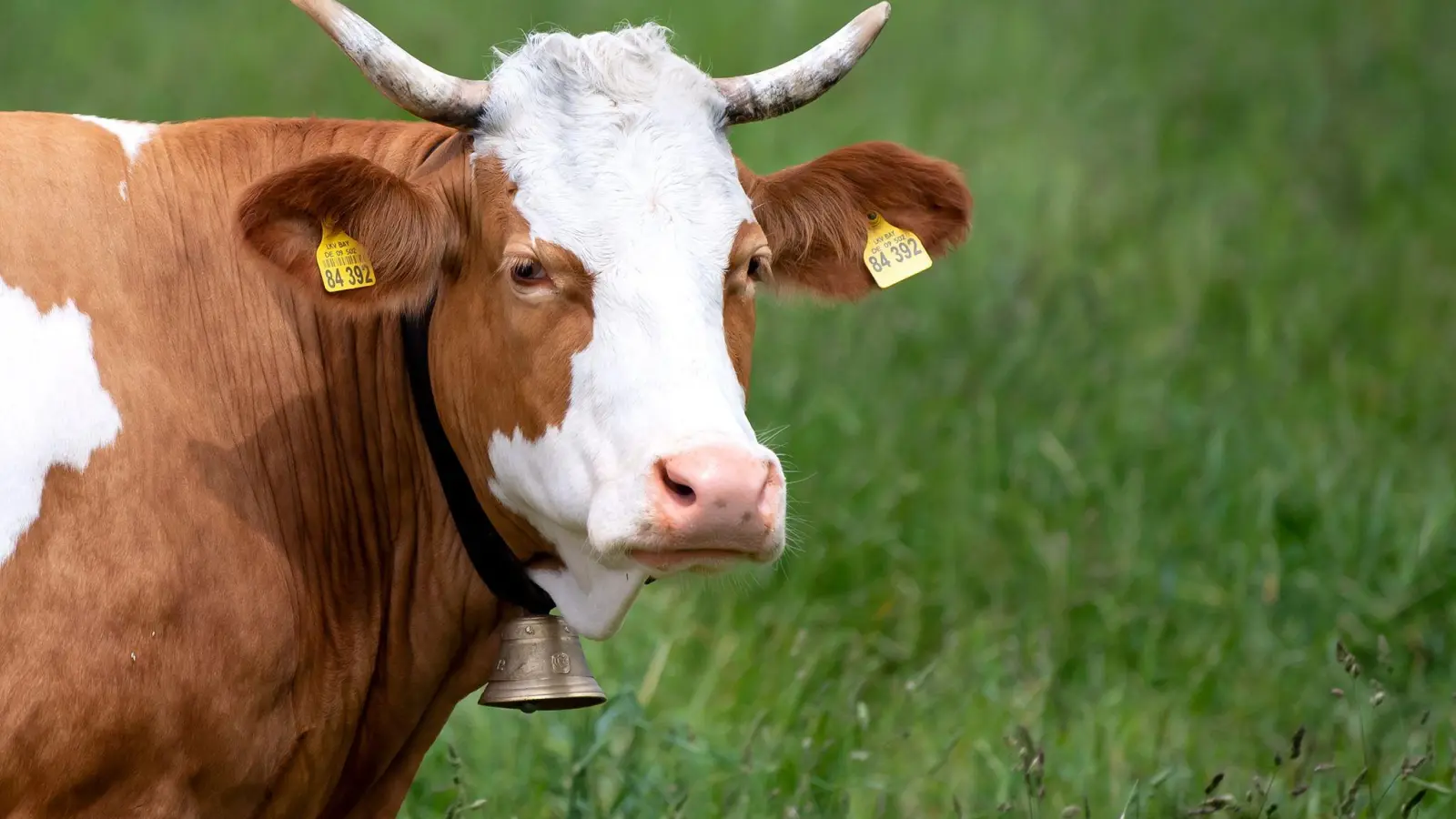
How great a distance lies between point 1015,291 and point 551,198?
4.81 metres

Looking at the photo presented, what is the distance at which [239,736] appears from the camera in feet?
11.3

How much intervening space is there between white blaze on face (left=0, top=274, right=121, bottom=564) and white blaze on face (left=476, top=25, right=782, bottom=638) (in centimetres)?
81

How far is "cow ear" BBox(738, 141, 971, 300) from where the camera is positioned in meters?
4.17

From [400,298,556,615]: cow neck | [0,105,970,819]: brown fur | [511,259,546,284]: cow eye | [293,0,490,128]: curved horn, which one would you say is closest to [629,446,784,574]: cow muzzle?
[0,105,970,819]: brown fur

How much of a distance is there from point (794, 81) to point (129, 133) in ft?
4.79

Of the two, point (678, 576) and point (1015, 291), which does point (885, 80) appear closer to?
point (1015, 291)

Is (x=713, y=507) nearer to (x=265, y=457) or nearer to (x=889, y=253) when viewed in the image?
(x=265, y=457)

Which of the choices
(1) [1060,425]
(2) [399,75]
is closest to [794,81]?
(2) [399,75]

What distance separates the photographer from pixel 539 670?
3.85m

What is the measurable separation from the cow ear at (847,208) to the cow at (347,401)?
4.4 inches

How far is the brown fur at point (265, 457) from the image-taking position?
10.7 feet

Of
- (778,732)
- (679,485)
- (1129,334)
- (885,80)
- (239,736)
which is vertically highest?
(885,80)

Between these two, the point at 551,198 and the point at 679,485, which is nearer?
the point at 679,485

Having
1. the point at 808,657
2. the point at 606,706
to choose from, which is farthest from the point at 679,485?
the point at 808,657
